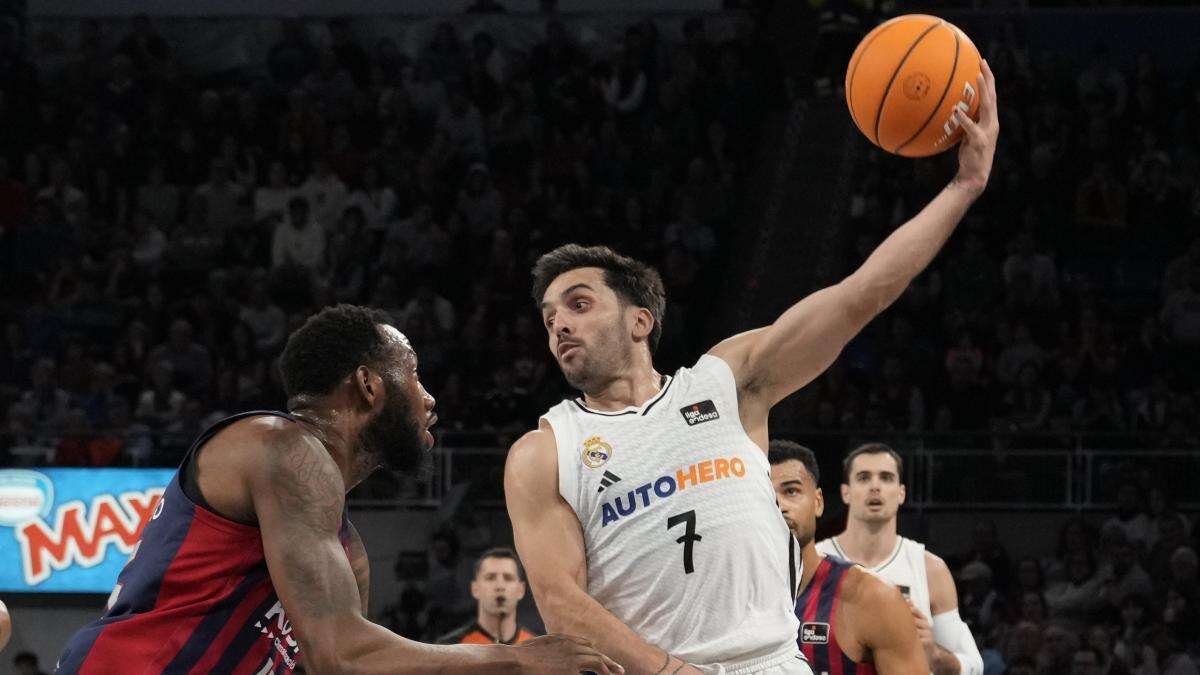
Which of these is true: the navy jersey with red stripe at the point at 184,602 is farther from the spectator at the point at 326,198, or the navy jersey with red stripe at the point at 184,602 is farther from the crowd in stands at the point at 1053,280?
the spectator at the point at 326,198

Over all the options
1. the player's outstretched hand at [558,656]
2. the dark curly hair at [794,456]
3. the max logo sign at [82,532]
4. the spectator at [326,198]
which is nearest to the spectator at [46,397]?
the max logo sign at [82,532]

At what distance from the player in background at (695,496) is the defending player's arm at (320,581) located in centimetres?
88

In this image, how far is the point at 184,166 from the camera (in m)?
15.4

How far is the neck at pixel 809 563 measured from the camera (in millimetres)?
5858

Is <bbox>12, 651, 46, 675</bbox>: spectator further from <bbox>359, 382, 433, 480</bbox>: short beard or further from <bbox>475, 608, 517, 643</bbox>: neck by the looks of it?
<bbox>359, 382, 433, 480</bbox>: short beard

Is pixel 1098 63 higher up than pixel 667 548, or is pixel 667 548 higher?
pixel 1098 63

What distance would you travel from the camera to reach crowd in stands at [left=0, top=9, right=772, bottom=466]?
517 inches

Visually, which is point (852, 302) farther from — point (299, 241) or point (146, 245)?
point (146, 245)

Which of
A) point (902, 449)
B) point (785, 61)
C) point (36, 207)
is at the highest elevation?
point (785, 61)

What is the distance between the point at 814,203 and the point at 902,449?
4536 mm

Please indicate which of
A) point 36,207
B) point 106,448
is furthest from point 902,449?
point 36,207

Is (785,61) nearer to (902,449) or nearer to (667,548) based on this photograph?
(902,449)

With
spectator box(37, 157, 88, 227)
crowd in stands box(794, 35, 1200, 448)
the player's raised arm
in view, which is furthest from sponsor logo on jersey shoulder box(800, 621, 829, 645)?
spectator box(37, 157, 88, 227)

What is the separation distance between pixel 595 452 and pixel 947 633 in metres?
3.46
